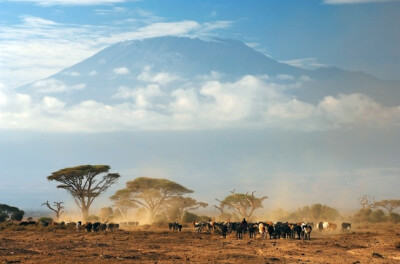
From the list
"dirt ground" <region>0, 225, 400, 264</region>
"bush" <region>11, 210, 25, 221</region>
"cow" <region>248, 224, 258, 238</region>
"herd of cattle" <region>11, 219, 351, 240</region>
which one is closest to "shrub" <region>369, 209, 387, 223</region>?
"herd of cattle" <region>11, 219, 351, 240</region>

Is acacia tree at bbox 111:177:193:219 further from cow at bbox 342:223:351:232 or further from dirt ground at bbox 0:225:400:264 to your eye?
dirt ground at bbox 0:225:400:264

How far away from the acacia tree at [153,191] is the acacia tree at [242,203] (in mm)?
6224

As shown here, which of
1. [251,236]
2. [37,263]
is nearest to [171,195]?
[251,236]

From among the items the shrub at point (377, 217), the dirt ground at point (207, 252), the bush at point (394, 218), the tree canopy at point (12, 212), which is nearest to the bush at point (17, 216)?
the tree canopy at point (12, 212)

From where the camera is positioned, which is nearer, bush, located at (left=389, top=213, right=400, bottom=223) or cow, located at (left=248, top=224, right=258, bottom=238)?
cow, located at (left=248, top=224, right=258, bottom=238)

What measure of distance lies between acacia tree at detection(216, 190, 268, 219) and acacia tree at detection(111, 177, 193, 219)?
20.4 ft

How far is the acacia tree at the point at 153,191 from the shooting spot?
93.1 metres

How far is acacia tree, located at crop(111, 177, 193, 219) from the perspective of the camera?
93125mm

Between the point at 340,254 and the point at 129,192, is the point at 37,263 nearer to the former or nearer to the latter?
the point at 340,254

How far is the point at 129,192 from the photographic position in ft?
321

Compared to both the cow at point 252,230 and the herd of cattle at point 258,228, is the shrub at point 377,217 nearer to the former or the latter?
the herd of cattle at point 258,228

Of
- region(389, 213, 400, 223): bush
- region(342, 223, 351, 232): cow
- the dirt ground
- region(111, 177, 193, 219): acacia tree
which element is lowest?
the dirt ground

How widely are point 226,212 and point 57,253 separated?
67.4 m

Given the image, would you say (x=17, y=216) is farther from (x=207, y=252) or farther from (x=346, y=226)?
(x=207, y=252)
